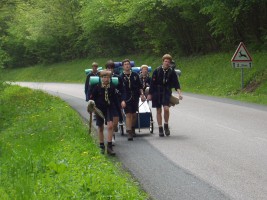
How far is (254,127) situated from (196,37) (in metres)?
24.9

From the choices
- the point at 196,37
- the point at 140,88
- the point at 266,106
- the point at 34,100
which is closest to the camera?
the point at 140,88

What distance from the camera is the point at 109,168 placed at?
9.20 meters

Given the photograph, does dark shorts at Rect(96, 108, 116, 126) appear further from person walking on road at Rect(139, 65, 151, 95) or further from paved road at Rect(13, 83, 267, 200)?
person walking on road at Rect(139, 65, 151, 95)

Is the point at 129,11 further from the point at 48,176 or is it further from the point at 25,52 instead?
the point at 25,52

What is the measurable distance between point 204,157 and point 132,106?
360 cm

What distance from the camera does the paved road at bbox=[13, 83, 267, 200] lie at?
27.4 feet

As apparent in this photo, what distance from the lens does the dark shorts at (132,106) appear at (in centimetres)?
1419

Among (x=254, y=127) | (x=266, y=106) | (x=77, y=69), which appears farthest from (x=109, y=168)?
(x=77, y=69)

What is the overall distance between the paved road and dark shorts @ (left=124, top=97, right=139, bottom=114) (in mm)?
637

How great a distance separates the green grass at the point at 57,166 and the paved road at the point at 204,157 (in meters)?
0.50

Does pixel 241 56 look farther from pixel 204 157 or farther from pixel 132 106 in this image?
pixel 204 157

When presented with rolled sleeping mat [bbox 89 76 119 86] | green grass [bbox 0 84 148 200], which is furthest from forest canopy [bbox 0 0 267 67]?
rolled sleeping mat [bbox 89 76 119 86]

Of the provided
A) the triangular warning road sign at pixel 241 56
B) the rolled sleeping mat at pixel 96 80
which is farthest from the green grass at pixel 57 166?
the triangular warning road sign at pixel 241 56

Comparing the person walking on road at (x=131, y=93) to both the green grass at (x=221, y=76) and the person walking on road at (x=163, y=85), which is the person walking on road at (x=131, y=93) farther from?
the green grass at (x=221, y=76)
